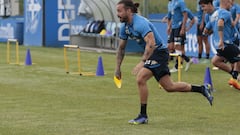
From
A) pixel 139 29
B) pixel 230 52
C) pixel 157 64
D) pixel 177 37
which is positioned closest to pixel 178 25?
pixel 177 37

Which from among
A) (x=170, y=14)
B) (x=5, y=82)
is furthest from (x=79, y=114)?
(x=170, y=14)

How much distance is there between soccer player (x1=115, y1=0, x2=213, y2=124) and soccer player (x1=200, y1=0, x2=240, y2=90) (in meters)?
3.10

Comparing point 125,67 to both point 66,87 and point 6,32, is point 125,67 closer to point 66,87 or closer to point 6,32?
point 66,87

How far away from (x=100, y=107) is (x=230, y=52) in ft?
10.5

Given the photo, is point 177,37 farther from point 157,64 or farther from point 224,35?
point 157,64

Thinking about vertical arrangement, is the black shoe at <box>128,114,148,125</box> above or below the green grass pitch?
above

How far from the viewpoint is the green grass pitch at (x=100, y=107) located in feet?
30.2

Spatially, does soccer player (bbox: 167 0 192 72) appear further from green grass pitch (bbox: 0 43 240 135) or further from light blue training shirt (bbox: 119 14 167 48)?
light blue training shirt (bbox: 119 14 167 48)

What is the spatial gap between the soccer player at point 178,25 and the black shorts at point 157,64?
8.09 meters

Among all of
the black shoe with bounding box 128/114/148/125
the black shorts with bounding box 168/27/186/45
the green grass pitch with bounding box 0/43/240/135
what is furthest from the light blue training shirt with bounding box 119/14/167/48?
the black shorts with bounding box 168/27/186/45

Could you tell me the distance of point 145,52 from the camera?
9.42 meters

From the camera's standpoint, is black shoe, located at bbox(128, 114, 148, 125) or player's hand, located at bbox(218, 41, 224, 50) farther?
player's hand, located at bbox(218, 41, 224, 50)

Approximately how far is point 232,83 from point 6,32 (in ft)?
66.9

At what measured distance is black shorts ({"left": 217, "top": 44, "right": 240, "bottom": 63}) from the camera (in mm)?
13211
